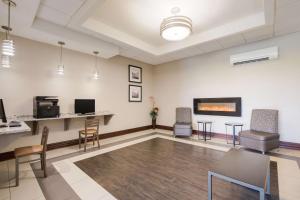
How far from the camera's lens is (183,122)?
18.1 feet

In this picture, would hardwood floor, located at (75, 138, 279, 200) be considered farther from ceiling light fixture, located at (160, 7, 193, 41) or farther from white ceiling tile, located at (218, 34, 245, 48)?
white ceiling tile, located at (218, 34, 245, 48)

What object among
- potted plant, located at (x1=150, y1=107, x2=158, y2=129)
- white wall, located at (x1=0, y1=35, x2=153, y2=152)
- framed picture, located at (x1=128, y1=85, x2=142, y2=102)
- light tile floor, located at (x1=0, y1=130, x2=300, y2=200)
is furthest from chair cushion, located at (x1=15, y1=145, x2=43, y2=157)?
potted plant, located at (x1=150, y1=107, x2=158, y2=129)

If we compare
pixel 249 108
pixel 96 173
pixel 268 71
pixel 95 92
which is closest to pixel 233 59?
pixel 268 71

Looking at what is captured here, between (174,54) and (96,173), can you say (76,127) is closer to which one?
(96,173)

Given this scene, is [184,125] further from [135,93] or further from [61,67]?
[61,67]

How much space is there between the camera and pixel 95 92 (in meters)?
4.89

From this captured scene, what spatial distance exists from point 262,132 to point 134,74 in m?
4.53

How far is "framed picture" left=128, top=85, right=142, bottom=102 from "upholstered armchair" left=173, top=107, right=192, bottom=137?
167 centimetres

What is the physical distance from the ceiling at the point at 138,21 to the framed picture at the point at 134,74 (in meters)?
1.36

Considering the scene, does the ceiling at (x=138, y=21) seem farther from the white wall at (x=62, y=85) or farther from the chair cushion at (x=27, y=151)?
the chair cushion at (x=27, y=151)

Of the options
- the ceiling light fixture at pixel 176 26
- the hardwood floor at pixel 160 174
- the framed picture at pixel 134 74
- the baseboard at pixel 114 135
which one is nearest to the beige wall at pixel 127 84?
the baseboard at pixel 114 135

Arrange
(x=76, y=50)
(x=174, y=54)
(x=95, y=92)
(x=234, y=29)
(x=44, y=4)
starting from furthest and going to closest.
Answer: (x=174, y=54) → (x=95, y=92) → (x=76, y=50) → (x=234, y=29) → (x=44, y=4)

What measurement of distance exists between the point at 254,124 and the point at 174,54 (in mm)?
3215

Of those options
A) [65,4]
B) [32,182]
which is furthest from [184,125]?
[65,4]
